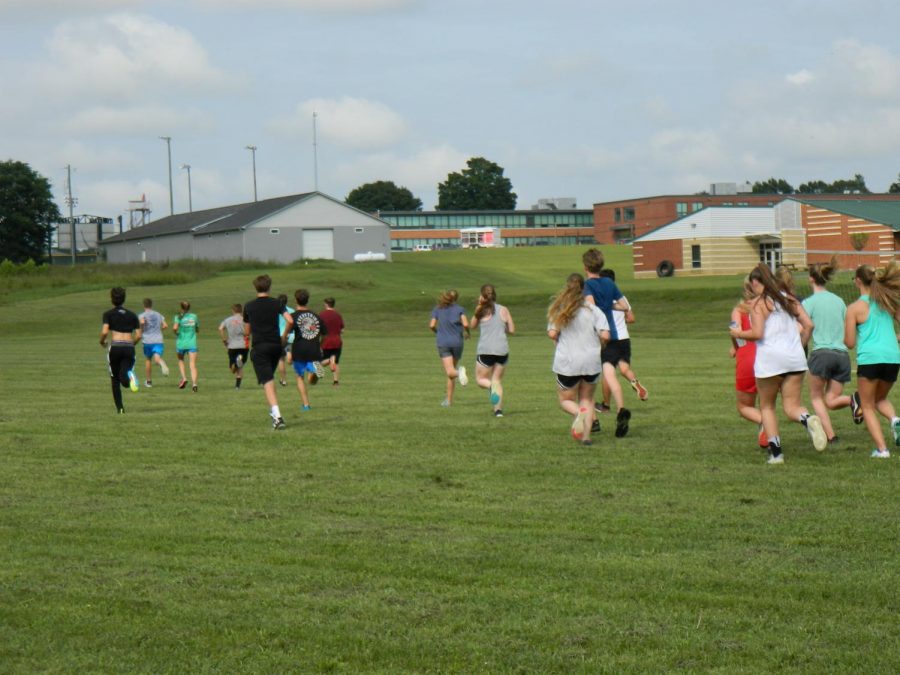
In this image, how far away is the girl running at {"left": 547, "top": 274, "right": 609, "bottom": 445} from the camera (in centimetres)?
1306

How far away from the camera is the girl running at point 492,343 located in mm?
16547

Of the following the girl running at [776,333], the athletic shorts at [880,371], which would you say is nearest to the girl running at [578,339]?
the girl running at [776,333]

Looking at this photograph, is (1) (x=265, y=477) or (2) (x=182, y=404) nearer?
(1) (x=265, y=477)

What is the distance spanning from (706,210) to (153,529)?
244 feet

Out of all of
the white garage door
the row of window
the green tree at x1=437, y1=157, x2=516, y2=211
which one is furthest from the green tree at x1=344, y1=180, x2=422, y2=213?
the white garage door

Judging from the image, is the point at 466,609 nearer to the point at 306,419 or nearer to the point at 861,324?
the point at 861,324

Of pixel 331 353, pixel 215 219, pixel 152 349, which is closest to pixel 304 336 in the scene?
pixel 331 353

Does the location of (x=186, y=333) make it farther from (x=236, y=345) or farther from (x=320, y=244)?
(x=320, y=244)

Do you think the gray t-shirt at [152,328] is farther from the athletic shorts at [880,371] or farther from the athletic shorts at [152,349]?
the athletic shorts at [880,371]

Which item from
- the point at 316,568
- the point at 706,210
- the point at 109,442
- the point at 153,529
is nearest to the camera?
the point at 316,568

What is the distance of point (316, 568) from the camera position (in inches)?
301

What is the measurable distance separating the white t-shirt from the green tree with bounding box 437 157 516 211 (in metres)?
177

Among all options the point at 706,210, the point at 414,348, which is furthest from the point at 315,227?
the point at 414,348

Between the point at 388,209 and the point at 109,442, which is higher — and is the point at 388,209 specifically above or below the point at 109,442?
above
